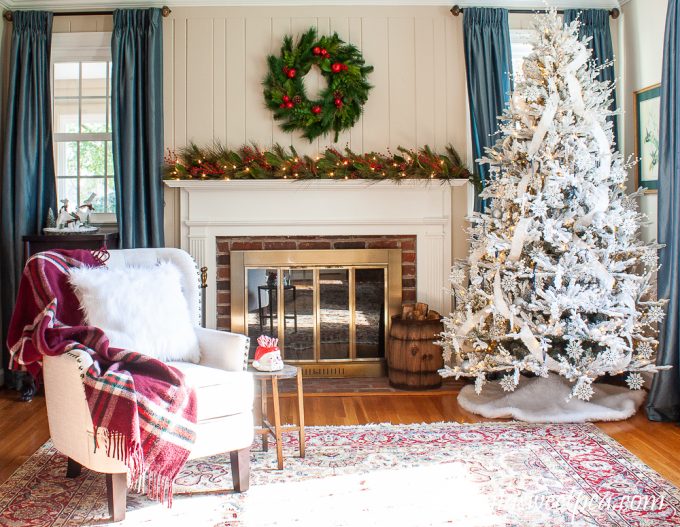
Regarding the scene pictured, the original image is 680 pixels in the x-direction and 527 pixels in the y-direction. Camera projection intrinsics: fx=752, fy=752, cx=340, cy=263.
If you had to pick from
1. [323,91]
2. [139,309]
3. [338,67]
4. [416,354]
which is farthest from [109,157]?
[416,354]

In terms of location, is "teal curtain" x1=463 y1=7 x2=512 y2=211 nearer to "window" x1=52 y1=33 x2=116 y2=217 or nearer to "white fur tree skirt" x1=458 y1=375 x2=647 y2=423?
"white fur tree skirt" x1=458 y1=375 x2=647 y2=423

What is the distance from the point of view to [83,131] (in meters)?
5.29

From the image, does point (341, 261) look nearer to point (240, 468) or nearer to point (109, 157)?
point (109, 157)

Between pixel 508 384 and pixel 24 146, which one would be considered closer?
pixel 508 384

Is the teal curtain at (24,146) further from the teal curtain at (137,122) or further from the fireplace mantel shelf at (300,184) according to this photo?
the fireplace mantel shelf at (300,184)

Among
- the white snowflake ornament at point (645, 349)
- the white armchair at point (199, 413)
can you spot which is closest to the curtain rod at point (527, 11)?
the white snowflake ornament at point (645, 349)

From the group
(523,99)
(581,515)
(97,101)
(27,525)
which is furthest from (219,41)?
(581,515)

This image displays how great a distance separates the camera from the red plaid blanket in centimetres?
276

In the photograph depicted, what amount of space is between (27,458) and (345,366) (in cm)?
228

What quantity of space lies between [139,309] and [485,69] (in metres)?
2.97

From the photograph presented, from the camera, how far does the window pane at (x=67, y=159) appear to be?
17.4 feet

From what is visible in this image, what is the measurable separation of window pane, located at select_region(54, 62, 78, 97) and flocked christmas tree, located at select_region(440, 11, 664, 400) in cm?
299

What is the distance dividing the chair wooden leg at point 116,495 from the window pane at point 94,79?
10.6 feet

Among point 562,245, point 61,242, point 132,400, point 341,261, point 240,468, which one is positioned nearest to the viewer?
point 132,400
